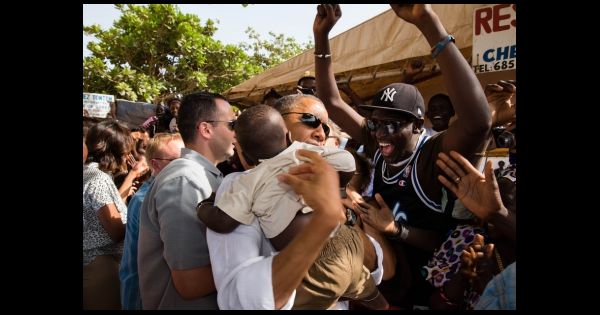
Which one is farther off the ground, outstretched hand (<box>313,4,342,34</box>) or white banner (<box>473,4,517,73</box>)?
white banner (<box>473,4,517,73</box>)

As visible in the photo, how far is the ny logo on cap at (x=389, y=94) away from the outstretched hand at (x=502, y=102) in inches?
24.8

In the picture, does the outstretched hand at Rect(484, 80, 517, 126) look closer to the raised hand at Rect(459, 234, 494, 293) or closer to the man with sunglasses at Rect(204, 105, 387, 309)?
the raised hand at Rect(459, 234, 494, 293)

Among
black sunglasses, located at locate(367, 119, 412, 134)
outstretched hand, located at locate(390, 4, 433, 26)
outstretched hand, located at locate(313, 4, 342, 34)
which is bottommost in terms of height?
black sunglasses, located at locate(367, 119, 412, 134)

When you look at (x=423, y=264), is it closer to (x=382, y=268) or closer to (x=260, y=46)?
(x=382, y=268)

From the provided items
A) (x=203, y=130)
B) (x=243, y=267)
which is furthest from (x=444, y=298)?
(x=203, y=130)

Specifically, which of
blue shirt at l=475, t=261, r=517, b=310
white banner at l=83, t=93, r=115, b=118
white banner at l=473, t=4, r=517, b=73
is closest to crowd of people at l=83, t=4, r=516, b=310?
blue shirt at l=475, t=261, r=517, b=310

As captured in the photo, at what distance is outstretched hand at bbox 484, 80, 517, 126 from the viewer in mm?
2469

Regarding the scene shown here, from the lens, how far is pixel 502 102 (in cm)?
254

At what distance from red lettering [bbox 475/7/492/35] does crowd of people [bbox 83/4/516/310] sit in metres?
2.42

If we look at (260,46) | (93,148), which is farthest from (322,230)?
(260,46)

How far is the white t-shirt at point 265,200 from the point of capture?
5.13ft

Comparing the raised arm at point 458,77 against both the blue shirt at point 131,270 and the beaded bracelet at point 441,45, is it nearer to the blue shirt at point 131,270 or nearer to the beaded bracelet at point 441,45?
the beaded bracelet at point 441,45

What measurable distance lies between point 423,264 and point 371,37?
4.87m

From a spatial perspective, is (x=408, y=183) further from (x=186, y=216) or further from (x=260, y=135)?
(x=186, y=216)
